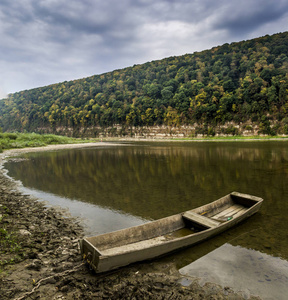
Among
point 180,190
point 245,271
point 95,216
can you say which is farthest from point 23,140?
point 245,271

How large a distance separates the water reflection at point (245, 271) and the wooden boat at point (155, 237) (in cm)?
81

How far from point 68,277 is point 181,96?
10987 centimetres

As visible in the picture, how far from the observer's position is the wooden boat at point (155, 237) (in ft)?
19.8

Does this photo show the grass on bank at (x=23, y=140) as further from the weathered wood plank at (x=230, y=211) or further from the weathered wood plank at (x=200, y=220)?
the weathered wood plank at (x=230, y=211)

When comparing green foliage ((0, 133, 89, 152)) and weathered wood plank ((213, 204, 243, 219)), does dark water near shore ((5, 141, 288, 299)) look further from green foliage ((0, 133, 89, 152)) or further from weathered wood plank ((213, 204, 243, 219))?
green foliage ((0, 133, 89, 152))

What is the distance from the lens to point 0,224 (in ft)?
30.1

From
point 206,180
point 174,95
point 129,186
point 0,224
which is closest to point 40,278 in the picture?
point 0,224

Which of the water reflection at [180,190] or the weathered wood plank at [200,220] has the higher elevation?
the weathered wood plank at [200,220]

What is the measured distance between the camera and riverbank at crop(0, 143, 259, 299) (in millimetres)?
5496

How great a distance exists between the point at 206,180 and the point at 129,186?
675 cm

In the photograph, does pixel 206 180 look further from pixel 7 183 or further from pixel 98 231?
pixel 7 183

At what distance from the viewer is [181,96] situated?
109m

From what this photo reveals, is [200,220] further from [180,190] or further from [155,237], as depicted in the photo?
[180,190]

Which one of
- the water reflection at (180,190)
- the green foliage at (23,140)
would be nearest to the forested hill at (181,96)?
the green foliage at (23,140)
